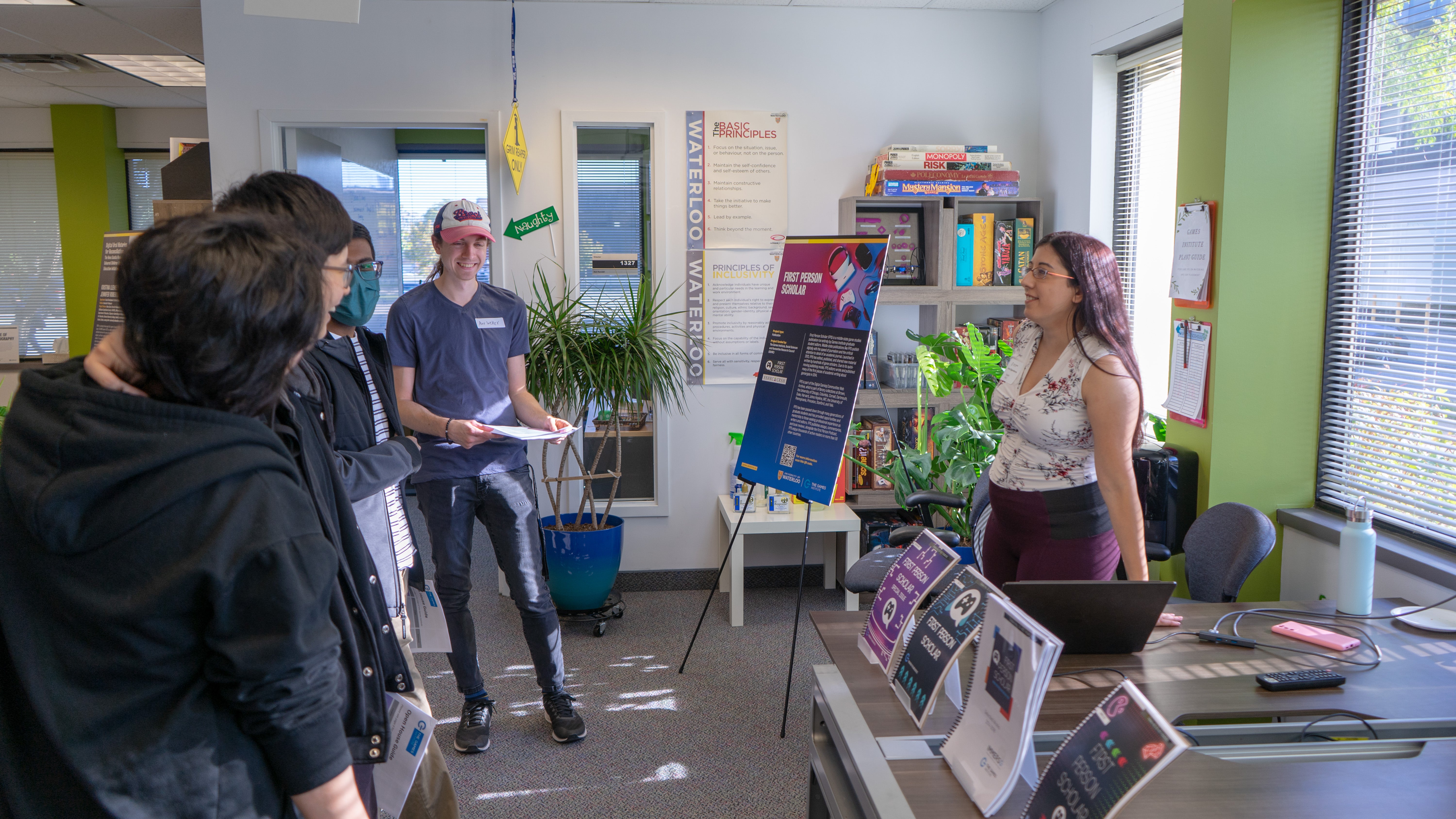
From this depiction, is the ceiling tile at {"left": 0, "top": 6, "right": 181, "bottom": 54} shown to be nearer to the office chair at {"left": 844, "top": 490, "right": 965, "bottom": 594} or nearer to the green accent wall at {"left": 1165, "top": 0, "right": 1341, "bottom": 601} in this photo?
the office chair at {"left": 844, "top": 490, "right": 965, "bottom": 594}

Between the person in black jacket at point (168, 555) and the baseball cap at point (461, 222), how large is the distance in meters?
1.80

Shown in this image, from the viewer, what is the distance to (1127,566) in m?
2.18

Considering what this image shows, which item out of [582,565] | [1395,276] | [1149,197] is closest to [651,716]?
[582,565]

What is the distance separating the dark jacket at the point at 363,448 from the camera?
1719 mm

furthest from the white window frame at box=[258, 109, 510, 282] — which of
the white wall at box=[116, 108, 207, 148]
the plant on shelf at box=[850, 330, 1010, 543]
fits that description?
the white wall at box=[116, 108, 207, 148]

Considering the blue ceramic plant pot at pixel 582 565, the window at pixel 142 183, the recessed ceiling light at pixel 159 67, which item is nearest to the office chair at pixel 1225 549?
the blue ceramic plant pot at pixel 582 565

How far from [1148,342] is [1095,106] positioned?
1.07 metres

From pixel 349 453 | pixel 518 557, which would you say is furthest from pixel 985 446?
pixel 349 453

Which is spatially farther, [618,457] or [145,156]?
[145,156]

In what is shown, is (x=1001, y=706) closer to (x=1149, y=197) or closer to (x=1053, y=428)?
(x=1053, y=428)

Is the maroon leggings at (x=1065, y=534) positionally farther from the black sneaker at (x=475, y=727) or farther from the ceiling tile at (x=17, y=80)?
the ceiling tile at (x=17, y=80)

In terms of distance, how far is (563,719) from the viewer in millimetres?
3002

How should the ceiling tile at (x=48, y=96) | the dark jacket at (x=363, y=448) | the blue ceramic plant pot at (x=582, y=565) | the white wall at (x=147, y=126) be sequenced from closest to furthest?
the dark jacket at (x=363, y=448) < the blue ceramic plant pot at (x=582, y=565) < the ceiling tile at (x=48, y=96) < the white wall at (x=147, y=126)

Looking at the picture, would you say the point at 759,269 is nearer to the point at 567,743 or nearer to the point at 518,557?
the point at 518,557
